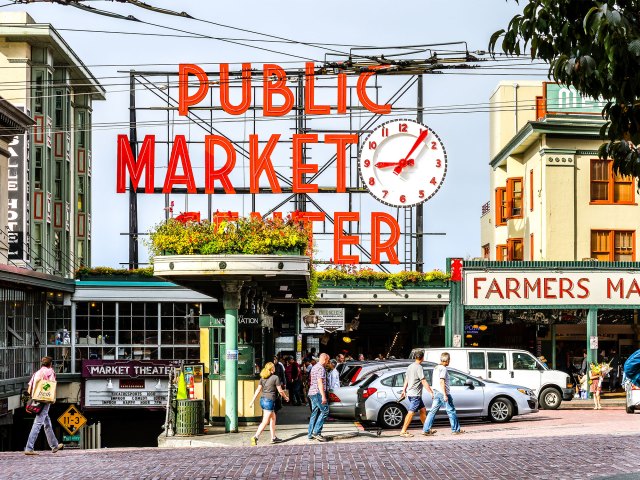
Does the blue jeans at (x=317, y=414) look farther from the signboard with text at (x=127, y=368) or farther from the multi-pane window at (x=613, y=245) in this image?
the multi-pane window at (x=613, y=245)

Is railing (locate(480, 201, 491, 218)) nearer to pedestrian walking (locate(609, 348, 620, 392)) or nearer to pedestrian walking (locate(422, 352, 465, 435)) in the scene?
pedestrian walking (locate(609, 348, 620, 392))

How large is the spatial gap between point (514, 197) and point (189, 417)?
30.3 metres

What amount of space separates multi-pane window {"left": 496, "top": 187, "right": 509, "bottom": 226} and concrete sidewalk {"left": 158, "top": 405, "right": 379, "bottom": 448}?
86.8ft

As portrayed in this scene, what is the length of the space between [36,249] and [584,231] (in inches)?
1030

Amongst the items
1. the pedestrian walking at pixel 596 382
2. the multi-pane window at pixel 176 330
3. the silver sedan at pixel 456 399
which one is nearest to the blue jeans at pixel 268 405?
the silver sedan at pixel 456 399

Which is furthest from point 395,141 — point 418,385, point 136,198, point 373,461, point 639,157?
point 639,157

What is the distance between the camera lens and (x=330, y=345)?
55.2 meters

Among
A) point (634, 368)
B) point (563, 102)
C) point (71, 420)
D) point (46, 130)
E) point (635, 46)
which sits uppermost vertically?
point (563, 102)

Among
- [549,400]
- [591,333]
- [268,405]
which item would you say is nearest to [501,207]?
[591,333]

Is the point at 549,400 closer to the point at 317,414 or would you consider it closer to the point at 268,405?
the point at 317,414

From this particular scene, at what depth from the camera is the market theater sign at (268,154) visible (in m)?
47.3

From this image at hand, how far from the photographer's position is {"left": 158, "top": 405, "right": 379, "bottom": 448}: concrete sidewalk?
79.0ft

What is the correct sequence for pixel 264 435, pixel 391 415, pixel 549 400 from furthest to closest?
pixel 549 400 < pixel 391 415 < pixel 264 435

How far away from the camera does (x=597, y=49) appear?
369 inches
